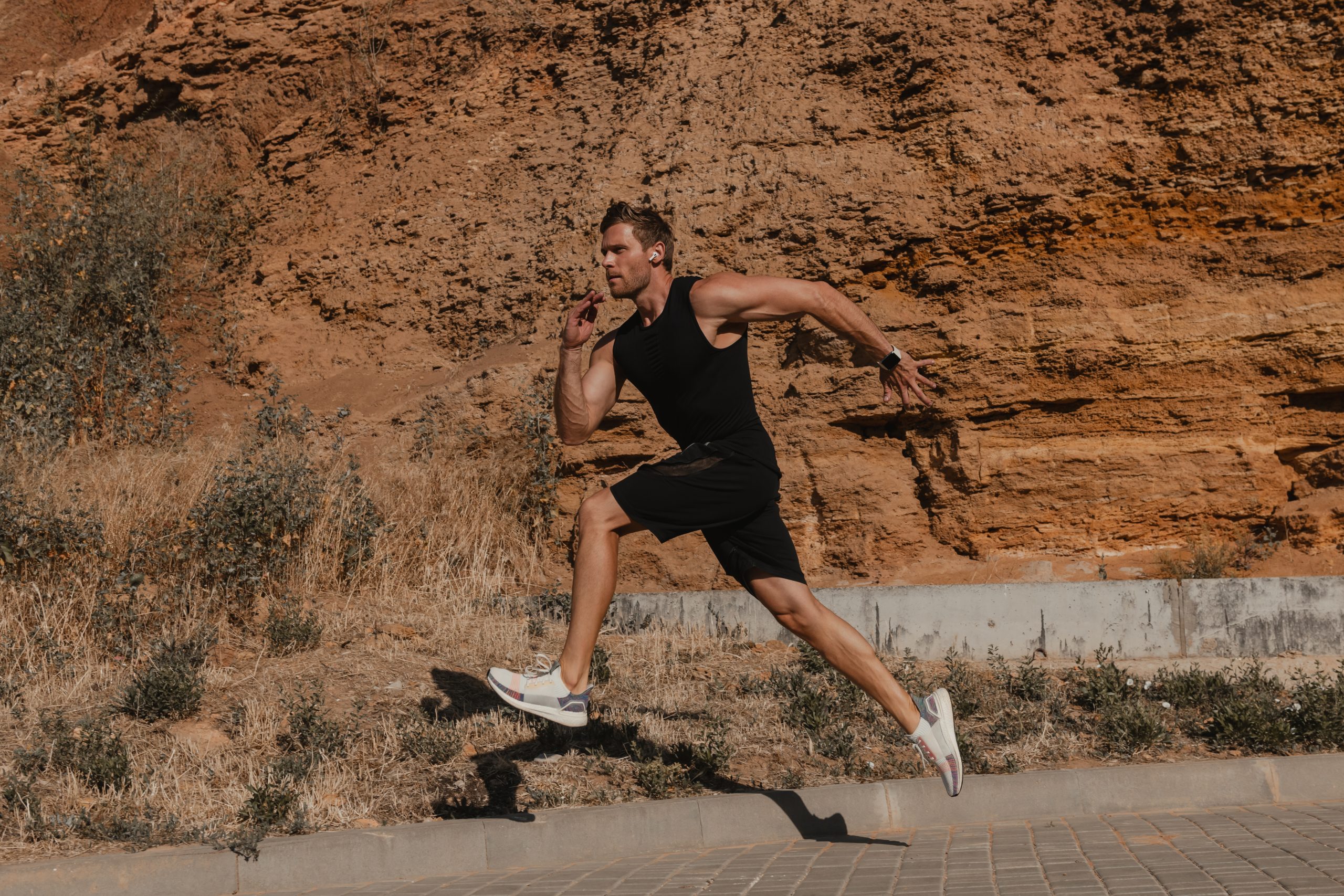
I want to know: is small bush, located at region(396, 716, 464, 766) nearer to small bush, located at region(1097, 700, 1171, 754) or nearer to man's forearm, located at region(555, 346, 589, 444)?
man's forearm, located at region(555, 346, 589, 444)

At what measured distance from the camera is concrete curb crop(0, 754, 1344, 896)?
13.4 feet

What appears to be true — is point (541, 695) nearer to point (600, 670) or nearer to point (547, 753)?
point (547, 753)

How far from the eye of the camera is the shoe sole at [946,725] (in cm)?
419

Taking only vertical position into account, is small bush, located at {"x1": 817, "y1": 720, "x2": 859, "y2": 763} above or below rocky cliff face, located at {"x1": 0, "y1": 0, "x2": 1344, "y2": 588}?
below

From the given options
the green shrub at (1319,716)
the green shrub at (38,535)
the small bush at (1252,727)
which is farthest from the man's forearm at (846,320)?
the green shrub at (38,535)

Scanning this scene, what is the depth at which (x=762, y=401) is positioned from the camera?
9156 mm

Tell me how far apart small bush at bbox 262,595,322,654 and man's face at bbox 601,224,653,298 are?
10.6 feet

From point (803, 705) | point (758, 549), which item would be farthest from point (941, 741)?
point (803, 705)

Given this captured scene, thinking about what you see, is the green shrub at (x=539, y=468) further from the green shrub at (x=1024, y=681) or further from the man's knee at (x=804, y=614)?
the man's knee at (x=804, y=614)

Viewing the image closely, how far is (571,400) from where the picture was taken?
14.6 feet

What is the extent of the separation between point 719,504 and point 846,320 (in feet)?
2.68

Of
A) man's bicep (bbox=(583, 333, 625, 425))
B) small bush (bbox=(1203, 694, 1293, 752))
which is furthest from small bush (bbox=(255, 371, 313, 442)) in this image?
small bush (bbox=(1203, 694, 1293, 752))

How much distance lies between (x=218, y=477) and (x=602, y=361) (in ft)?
14.3

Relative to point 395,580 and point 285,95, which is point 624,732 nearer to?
point 395,580
